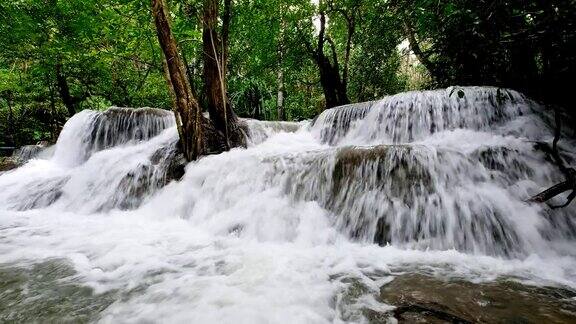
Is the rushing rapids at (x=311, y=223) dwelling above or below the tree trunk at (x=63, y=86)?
below

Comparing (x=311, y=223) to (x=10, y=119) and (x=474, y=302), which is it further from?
(x=10, y=119)

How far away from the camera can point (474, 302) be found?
2230mm

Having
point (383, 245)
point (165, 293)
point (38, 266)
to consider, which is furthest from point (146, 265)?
point (383, 245)

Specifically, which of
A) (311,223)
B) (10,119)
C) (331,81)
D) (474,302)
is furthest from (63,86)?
(474,302)

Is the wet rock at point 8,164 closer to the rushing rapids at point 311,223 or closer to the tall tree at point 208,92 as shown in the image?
the rushing rapids at point 311,223

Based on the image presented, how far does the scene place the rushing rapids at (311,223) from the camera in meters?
2.60

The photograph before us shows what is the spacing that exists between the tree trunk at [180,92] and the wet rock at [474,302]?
17.0 ft

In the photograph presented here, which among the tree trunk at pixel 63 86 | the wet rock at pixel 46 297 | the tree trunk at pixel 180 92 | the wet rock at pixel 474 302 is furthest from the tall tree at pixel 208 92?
the tree trunk at pixel 63 86

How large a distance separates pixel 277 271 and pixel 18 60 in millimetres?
13645

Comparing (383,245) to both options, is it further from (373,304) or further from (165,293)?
(165,293)

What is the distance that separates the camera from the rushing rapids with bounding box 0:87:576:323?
102 inches

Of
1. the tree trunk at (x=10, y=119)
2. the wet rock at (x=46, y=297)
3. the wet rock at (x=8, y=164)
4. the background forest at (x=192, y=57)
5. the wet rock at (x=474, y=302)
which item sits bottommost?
the wet rock at (x=46, y=297)

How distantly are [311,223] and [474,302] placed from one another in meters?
2.20

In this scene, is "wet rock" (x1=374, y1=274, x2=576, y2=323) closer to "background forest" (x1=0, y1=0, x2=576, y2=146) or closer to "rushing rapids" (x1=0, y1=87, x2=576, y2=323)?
"rushing rapids" (x1=0, y1=87, x2=576, y2=323)
